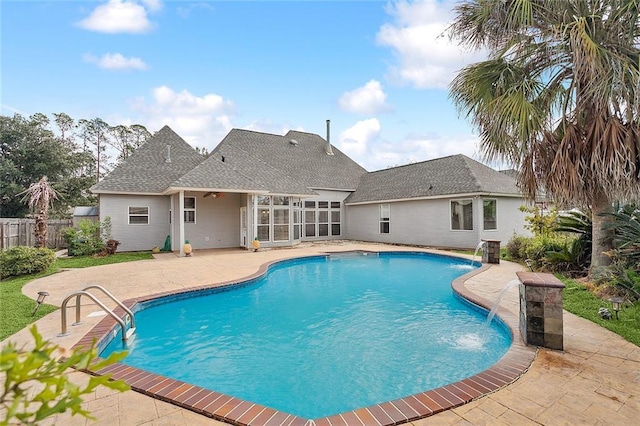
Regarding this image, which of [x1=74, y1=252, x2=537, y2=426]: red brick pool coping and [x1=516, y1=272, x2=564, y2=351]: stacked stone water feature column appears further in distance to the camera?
[x1=516, y1=272, x2=564, y2=351]: stacked stone water feature column

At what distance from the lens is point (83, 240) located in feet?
46.3

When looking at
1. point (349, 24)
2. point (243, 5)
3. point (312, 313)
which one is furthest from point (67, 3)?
point (312, 313)

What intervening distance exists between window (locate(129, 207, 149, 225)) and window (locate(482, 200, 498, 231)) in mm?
16737

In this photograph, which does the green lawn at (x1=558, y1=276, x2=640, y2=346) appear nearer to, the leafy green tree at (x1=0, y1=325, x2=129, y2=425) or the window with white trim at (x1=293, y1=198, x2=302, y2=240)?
the leafy green tree at (x1=0, y1=325, x2=129, y2=425)

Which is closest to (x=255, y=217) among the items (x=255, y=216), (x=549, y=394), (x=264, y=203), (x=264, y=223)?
(x=255, y=216)

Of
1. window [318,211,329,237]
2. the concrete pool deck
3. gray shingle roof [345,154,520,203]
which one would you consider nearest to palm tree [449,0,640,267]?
the concrete pool deck

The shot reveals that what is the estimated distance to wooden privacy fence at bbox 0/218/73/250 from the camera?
13007 millimetres

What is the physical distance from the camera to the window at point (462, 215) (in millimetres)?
15647

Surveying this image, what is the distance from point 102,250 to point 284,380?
1383 cm

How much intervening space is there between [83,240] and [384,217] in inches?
609

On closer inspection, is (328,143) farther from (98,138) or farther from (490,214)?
(98,138)

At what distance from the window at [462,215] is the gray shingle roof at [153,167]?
14453 millimetres

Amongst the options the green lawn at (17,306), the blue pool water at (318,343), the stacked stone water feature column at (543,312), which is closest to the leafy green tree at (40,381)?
the blue pool water at (318,343)

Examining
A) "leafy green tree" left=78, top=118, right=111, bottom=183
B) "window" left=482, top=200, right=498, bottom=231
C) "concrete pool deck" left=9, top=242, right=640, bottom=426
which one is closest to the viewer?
"concrete pool deck" left=9, top=242, right=640, bottom=426
